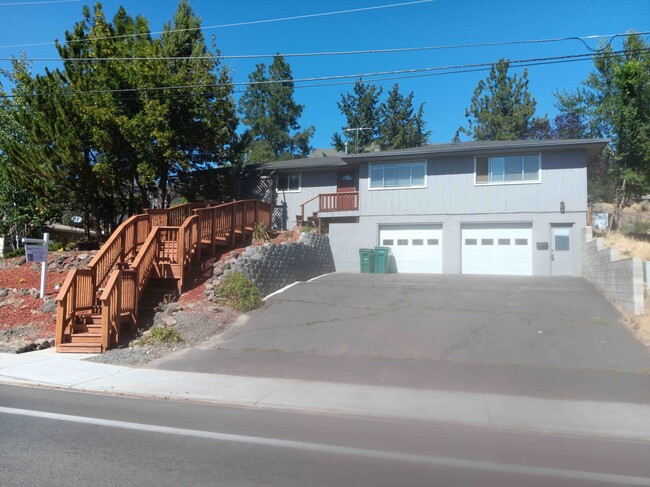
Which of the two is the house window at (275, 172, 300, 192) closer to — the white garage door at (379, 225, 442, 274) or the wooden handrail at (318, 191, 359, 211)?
the wooden handrail at (318, 191, 359, 211)

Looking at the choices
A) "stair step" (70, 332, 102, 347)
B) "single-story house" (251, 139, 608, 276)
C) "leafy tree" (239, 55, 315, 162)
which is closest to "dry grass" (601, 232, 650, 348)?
"single-story house" (251, 139, 608, 276)

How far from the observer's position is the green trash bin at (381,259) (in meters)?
22.9

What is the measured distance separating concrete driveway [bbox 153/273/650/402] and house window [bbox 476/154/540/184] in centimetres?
586

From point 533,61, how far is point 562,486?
10845mm

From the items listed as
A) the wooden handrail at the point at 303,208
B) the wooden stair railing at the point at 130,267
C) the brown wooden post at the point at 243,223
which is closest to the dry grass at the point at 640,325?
the wooden stair railing at the point at 130,267

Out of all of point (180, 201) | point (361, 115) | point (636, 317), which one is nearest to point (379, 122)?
point (361, 115)

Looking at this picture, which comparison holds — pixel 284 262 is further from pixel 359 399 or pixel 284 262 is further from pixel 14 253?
pixel 14 253

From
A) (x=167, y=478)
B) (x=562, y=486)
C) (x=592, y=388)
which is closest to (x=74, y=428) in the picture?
(x=167, y=478)

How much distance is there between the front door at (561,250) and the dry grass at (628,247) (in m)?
1.53

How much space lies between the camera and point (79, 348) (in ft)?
39.8

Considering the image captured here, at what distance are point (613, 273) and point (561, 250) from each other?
6093 mm

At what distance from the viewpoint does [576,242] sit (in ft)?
67.9

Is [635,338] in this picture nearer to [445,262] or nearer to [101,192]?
[445,262]

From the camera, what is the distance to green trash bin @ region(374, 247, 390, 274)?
75.0 ft
